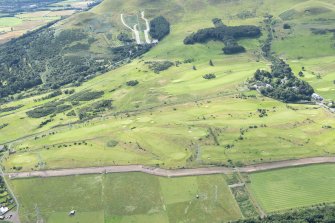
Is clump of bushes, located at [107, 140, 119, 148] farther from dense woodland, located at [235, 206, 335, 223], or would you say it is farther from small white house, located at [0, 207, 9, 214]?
dense woodland, located at [235, 206, 335, 223]

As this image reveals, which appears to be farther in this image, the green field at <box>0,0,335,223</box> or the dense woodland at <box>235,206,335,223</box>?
the green field at <box>0,0,335,223</box>

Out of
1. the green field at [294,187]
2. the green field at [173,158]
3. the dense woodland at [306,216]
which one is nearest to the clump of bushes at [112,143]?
the green field at [173,158]

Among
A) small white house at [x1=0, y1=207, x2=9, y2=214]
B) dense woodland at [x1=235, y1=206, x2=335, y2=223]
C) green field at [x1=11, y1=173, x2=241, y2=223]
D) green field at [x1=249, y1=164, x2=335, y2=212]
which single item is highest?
small white house at [x1=0, y1=207, x2=9, y2=214]

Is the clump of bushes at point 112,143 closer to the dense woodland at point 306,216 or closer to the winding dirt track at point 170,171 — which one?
the winding dirt track at point 170,171

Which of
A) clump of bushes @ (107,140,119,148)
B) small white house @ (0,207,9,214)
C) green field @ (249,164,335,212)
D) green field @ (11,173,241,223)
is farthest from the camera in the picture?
clump of bushes @ (107,140,119,148)

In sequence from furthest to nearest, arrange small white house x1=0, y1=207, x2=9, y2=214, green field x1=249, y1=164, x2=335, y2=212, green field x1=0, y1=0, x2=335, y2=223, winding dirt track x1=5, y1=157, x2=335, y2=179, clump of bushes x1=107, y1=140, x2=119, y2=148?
clump of bushes x1=107, y1=140, x2=119, y2=148
winding dirt track x1=5, y1=157, x2=335, y2=179
small white house x1=0, y1=207, x2=9, y2=214
green field x1=0, y1=0, x2=335, y2=223
green field x1=249, y1=164, x2=335, y2=212

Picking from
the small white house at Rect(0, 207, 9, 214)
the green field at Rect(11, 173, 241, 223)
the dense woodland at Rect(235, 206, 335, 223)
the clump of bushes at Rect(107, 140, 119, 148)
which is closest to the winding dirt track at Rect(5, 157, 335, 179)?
the green field at Rect(11, 173, 241, 223)

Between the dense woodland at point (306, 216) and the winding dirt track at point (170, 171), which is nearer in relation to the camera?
the dense woodland at point (306, 216)

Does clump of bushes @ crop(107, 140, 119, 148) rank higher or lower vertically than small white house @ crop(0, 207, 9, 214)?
lower
